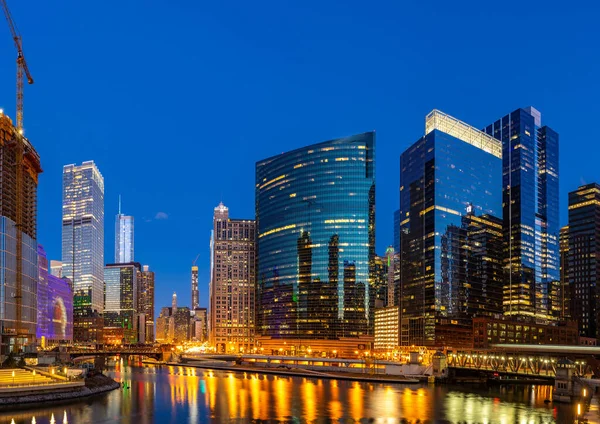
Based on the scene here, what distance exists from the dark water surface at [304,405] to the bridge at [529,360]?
5.04 meters

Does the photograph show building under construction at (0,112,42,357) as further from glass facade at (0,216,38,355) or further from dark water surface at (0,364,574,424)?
dark water surface at (0,364,574,424)

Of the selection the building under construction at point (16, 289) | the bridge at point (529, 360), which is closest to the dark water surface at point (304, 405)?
the bridge at point (529, 360)

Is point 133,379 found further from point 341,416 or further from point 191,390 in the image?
point 341,416

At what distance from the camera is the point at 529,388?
15850cm

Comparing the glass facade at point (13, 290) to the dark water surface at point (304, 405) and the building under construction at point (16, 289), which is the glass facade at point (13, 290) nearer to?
the building under construction at point (16, 289)

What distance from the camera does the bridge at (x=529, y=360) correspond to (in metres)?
148

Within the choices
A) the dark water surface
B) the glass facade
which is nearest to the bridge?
the dark water surface

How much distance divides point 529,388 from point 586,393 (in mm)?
33770

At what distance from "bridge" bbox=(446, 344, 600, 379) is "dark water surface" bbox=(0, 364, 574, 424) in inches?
199

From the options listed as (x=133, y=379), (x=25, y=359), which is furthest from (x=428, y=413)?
(x=133, y=379)

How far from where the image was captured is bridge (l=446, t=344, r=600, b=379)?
147750 millimetres

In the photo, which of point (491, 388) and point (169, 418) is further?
point (491, 388)

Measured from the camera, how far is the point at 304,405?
118500 millimetres

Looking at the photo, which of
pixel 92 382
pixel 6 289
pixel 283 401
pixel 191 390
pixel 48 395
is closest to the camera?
pixel 48 395
